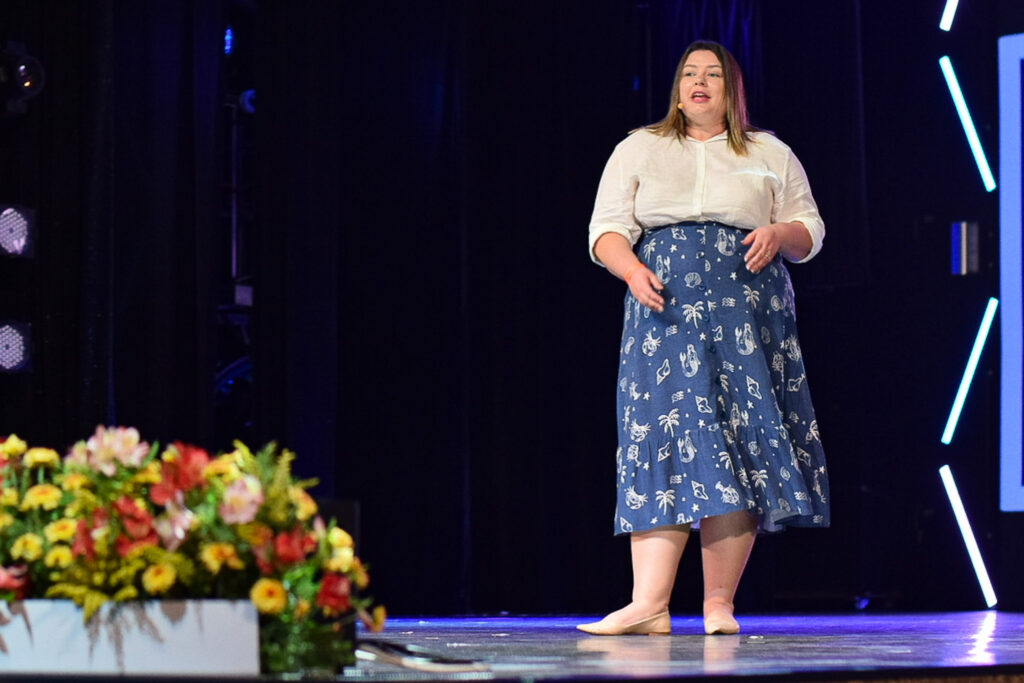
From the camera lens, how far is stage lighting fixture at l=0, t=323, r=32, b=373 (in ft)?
12.2

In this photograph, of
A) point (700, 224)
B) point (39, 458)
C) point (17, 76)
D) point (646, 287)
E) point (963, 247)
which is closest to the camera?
point (39, 458)

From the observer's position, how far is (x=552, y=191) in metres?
4.23

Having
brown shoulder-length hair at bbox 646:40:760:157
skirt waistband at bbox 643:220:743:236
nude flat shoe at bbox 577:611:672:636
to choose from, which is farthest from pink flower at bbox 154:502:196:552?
brown shoulder-length hair at bbox 646:40:760:157

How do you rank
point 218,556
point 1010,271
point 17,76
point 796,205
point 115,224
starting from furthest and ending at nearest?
1. point 1010,271
2. point 115,224
3. point 17,76
4. point 796,205
5. point 218,556

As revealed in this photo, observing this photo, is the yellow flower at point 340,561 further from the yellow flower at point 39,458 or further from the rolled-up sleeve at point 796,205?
the rolled-up sleeve at point 796,205

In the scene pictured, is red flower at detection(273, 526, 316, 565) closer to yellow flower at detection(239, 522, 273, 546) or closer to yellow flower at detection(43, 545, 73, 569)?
yellow flower at detection(239, 522, 273, 546)

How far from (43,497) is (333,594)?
38 centimetres

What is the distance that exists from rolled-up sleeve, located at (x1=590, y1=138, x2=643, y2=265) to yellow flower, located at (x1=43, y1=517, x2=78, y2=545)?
1574 millimetres

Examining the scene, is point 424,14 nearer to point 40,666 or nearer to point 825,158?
point 825,158

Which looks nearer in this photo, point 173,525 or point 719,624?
point 173,525

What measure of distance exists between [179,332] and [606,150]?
1.31 m

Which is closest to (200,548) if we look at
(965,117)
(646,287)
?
(646,287)

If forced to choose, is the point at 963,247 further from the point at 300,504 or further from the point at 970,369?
the point at 300,504

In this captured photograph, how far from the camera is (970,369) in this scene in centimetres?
441
